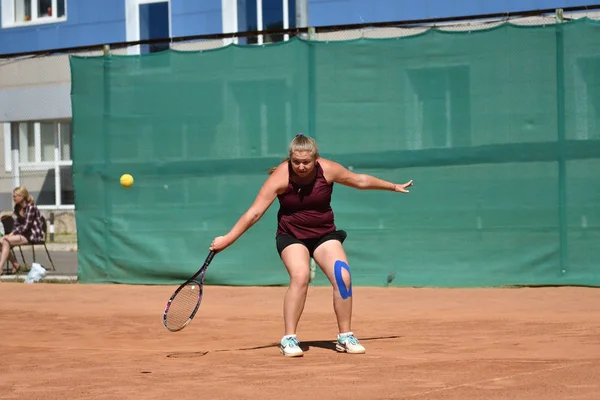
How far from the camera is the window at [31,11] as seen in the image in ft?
75.7

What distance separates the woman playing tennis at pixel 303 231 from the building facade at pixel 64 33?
36.0ft

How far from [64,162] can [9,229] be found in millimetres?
7715

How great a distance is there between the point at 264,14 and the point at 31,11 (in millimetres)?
5681

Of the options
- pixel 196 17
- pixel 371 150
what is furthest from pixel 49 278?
pixel 196 17

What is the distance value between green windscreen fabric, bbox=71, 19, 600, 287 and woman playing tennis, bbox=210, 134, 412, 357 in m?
3.97

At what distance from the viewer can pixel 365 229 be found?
11.6 m

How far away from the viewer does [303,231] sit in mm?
7441

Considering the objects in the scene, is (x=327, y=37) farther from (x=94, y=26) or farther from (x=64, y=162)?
(x=64, y=162)

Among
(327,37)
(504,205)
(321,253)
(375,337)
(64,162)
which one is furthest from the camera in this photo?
(64,162)

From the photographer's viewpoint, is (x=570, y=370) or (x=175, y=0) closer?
(x=570, y=370)

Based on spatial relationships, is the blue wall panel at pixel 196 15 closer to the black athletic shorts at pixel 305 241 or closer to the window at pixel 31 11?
the window at pixel 31 11

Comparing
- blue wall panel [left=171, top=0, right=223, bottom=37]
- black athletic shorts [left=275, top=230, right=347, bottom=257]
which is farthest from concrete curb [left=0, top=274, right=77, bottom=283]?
blue wall panel [left=171, top=0, right=223, bottom=37]

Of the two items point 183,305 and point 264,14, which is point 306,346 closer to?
point 183,305

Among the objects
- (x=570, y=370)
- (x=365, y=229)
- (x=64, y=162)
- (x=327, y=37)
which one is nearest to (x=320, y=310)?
(x=365, y=229)
